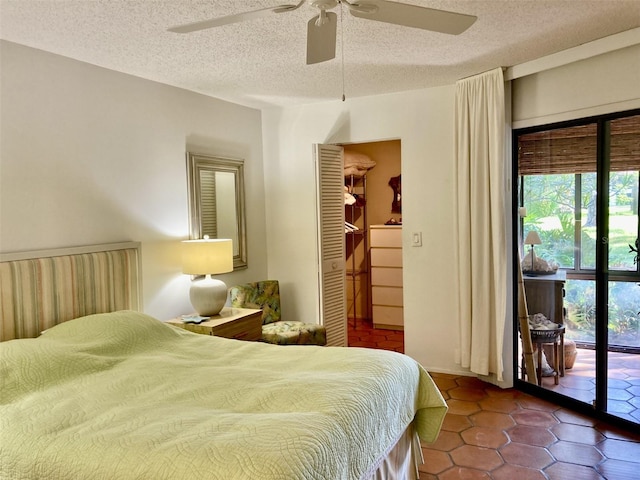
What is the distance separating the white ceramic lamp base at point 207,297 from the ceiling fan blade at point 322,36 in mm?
1889

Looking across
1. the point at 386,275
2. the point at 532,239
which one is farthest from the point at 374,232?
the point at 532,239

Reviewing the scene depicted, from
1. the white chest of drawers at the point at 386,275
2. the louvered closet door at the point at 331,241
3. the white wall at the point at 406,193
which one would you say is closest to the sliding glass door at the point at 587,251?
the white wall at the point at 406,193

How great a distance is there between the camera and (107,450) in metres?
1.55

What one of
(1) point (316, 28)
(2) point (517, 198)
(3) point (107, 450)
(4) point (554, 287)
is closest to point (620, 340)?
(4) point (554, 287)

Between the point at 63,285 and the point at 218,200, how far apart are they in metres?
1.61

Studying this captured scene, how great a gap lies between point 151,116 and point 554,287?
3.23 metres

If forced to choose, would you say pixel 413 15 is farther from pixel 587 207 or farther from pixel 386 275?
pixel 386 275

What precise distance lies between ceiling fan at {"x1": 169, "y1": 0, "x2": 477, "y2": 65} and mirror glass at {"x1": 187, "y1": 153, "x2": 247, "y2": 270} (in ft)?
6.55

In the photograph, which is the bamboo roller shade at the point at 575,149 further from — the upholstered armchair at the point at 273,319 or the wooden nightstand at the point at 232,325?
the wooden nightstand at the point at 232,325

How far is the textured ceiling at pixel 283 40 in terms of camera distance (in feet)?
7.64

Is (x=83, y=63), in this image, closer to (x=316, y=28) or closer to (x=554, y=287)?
(x=316, y=28)

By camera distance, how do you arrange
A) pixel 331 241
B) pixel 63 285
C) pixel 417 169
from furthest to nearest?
pixel 331 241
pixel 417 169
pixel 63 285

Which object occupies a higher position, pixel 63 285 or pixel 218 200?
pixel 218 200

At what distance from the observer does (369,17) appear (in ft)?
6.17
